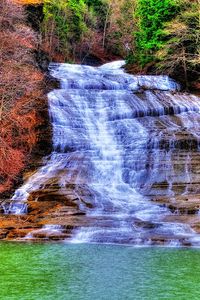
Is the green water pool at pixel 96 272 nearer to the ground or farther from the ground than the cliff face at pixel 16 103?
nearer to the ground

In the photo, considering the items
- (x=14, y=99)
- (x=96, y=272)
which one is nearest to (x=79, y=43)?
(x=14, y=99)

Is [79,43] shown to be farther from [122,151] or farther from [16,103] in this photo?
[122,151]

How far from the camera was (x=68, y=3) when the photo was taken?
2035 inches

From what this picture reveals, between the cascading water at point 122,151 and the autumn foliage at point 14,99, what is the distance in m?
1.32

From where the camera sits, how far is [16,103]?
26.7 meters

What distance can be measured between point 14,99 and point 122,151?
6.65 meters

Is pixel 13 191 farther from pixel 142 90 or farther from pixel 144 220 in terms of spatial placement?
pixel 142 90

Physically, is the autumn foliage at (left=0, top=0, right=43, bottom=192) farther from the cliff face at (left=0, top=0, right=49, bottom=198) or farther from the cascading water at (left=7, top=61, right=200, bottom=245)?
the cascading water at (left=7, top=61, right=200, bottom=245)

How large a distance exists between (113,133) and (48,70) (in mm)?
11652

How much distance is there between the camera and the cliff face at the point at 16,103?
2497 cm

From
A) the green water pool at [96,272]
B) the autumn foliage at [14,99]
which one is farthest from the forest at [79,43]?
the green water pool at [96,272]

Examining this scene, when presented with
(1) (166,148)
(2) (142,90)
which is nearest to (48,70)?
(2) (142,90)

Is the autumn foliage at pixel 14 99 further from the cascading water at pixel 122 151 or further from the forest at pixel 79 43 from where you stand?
the cascading water at pixel 122 151

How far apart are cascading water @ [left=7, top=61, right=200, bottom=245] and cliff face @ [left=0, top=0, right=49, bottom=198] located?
1073 millimetres
